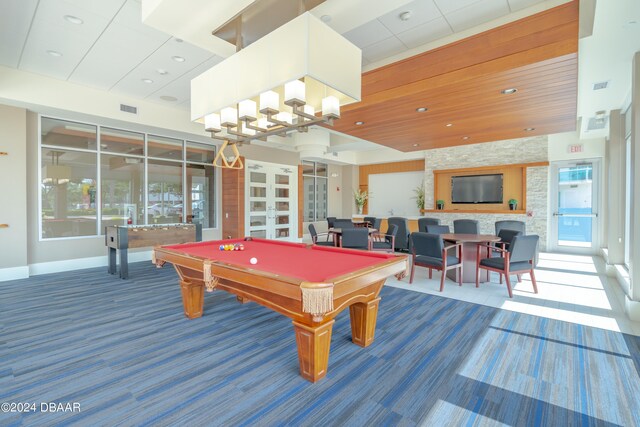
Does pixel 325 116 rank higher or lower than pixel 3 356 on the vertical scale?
higher

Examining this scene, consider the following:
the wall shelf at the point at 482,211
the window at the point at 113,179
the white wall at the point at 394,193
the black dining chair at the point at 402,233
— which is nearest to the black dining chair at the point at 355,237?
the black dining chair at the point at 402,233

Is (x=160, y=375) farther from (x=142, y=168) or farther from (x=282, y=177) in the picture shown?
(x=282, y=177)

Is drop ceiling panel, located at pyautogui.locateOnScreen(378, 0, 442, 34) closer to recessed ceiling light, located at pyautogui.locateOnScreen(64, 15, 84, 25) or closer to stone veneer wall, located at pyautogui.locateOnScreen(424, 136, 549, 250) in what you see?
recessed ceiling light, located at pyautogui.locateOnScreen(64, 15, 84, 25)

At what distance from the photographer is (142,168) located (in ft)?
23.3

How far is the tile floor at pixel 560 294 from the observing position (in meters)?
3.58

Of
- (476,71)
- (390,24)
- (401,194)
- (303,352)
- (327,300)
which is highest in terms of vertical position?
(390,24)

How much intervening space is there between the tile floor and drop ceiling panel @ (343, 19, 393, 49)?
12.2 ft

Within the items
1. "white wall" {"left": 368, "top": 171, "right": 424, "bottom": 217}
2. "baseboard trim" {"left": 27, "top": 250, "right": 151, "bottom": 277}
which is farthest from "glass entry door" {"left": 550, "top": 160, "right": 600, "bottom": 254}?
"baseboard trim" {"left": 27, "top": 250, "right": 151, "bottom": 277}

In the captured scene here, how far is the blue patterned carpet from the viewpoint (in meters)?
1.96

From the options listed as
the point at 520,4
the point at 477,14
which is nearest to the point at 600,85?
the point at 520,4

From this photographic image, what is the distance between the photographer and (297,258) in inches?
120

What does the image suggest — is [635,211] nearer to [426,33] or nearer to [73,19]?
[426,33]

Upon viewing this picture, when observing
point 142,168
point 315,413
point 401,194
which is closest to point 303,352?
point 315,413

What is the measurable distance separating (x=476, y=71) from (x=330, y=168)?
9401mm
